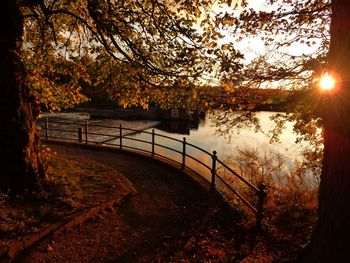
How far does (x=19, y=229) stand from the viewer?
516 centimetres

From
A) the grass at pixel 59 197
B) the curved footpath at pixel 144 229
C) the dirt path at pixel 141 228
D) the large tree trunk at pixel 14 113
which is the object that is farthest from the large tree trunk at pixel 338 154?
the large tree trunk at pixel 14 113

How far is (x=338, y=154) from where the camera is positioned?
2664mm

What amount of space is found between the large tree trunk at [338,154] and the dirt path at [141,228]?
3148 millimetres

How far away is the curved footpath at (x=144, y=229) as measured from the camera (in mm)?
5094

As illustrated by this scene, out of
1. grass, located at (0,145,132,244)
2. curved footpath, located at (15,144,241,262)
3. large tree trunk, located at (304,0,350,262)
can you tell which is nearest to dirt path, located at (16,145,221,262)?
curved footpath, located at (15,144,241,262)

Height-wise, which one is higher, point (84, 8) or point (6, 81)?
point (84, 8)

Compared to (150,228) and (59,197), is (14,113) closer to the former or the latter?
(59,197)

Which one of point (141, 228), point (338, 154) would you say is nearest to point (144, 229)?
point (141, 228)

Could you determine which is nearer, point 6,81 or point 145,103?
point 6,81

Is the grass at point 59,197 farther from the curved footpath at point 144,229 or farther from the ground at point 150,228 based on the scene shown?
the curved footpath at point 144,229

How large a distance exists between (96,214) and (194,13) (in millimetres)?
5745

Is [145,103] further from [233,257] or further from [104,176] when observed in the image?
[233,257]

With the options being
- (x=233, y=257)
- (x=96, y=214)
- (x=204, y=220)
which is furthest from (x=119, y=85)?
(x=233, y=257)

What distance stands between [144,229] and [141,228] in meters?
0.08
